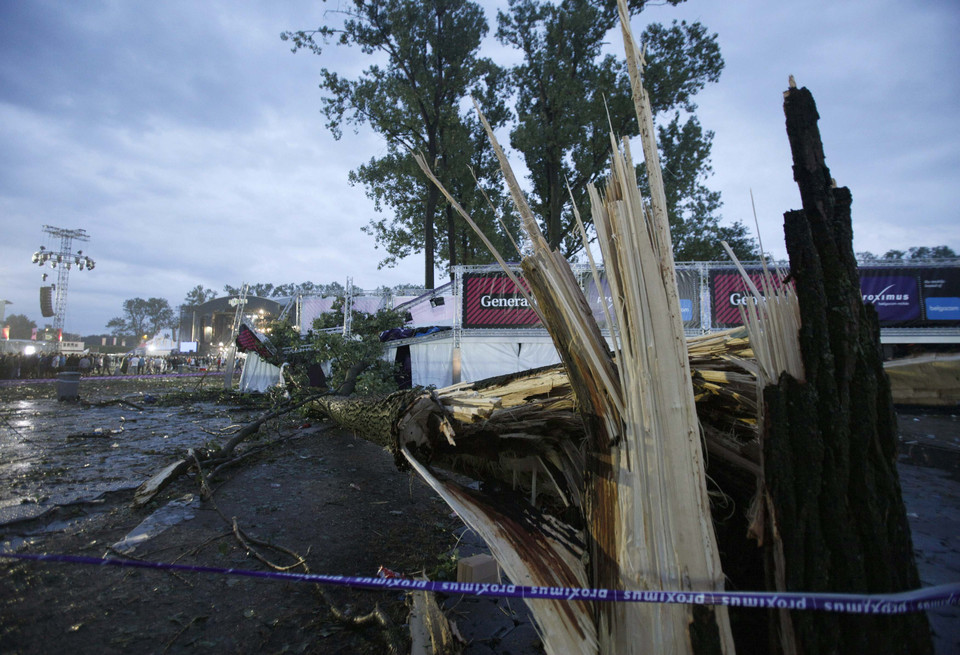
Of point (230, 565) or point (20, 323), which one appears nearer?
point (230, 565)

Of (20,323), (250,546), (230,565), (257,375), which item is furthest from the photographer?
(20,323)

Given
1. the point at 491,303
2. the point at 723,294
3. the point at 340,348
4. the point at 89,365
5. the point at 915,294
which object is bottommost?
the point at 340,348

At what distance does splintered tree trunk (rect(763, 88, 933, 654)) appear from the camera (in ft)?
3.31

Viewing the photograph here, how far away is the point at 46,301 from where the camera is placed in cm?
3797

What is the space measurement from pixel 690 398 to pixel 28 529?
5179 mm

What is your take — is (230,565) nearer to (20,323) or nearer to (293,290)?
(293,290)

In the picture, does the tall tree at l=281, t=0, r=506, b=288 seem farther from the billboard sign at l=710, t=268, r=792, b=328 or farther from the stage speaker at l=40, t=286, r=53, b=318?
the stage speaker at l=40, t=286, r=53, b=318

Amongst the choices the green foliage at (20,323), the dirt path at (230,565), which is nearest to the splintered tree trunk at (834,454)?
the dirt path at (230,565)

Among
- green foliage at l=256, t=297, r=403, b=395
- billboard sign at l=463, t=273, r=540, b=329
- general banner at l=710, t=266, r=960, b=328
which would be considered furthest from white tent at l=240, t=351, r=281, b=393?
general banner at l=710, t=266, r=960, b=328

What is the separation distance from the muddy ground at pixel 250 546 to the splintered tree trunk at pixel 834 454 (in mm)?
1285

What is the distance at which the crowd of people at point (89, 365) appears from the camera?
21750mm

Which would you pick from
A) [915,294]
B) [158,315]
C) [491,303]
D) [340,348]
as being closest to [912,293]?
[915,294]

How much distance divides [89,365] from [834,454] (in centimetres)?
3404

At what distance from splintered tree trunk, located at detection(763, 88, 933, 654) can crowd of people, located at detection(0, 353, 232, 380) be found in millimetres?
21772
